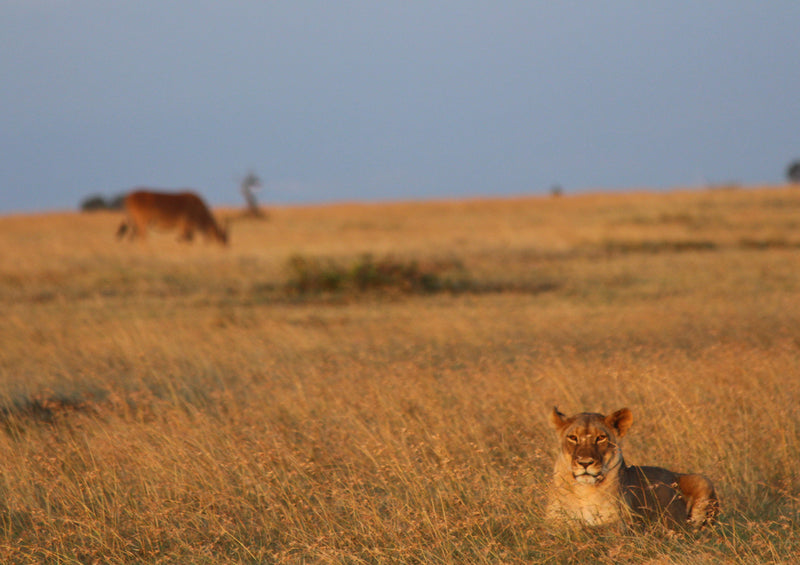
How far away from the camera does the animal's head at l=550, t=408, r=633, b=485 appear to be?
3.88 metres

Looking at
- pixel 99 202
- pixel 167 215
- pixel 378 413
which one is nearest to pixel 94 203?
pixel 99 202

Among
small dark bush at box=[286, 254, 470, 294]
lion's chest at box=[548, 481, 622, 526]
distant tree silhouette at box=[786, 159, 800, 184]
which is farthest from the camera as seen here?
distant tree silhouette at box=[786, 159, 800, 184]

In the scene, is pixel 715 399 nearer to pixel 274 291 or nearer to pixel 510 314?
pixel 510 314

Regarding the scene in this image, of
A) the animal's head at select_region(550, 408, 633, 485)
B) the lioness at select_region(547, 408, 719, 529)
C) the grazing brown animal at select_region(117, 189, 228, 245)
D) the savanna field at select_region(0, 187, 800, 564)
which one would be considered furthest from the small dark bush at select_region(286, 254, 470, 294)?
the animal's head at select_region(550, 408, 633, 485)

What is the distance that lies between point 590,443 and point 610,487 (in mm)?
234

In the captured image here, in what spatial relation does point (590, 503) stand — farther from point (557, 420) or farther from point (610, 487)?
point (557, 420)

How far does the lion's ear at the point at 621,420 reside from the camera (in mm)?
4082

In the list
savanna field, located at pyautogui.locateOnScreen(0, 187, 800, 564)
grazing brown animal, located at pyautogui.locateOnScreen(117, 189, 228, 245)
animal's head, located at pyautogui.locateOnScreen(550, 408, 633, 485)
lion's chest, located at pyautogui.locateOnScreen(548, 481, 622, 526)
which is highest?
grazing brown animal, located at pyautogui.locateOnScreen(117, 189, 228, 245)

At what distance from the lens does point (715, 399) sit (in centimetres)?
671

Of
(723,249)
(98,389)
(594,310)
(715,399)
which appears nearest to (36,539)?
(98,389)

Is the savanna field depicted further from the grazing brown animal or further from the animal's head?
the grazing brown animal

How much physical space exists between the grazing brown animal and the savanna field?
36.9ft

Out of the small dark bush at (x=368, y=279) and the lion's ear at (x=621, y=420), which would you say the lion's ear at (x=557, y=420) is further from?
the small dark bush at (x=368, y=279)

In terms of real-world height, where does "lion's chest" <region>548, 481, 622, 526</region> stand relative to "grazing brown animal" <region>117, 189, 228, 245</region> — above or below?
below
